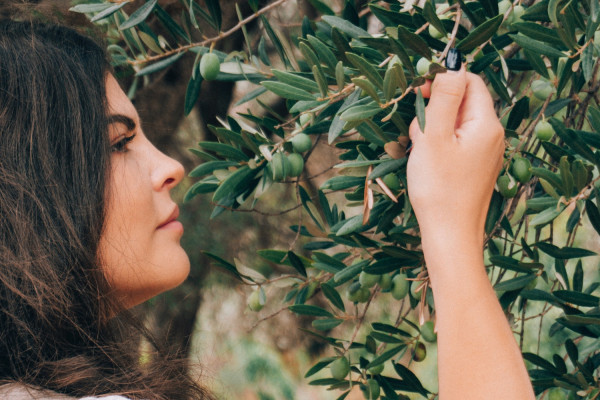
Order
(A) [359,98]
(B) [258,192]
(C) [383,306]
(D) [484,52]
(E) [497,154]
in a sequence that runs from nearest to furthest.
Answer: (E) [497,154], (A) [359,98], (D) [484,52], (B) [258,192], (C) [383,306]

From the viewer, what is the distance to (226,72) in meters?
1.44

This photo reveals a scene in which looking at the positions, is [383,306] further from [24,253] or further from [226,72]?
[24,253]

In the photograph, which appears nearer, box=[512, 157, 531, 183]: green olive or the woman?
the woman

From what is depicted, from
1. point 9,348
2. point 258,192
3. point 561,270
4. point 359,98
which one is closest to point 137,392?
point 9,348

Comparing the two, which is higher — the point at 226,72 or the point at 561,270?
the point at 226,72

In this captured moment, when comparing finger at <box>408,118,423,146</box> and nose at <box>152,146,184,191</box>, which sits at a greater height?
finger at <box>408,118,423,146</box>

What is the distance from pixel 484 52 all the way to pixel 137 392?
829 mm

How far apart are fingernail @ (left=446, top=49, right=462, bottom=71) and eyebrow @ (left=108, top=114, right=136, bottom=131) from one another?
62 cm

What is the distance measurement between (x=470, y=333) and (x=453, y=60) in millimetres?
388

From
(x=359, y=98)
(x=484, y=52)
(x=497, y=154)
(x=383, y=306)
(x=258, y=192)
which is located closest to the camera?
(x=497, y=154)

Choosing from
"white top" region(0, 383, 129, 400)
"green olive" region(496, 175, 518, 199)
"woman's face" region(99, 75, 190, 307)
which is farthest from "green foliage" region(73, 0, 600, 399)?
"white top" region(0, 383, 129, 400)

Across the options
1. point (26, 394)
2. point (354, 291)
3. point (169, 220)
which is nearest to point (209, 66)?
point (169, 220)

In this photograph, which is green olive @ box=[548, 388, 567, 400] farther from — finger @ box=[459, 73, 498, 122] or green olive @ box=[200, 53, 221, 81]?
green olive @ box=[200, 53, 221, 81]

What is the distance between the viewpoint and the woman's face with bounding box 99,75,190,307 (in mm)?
1180
